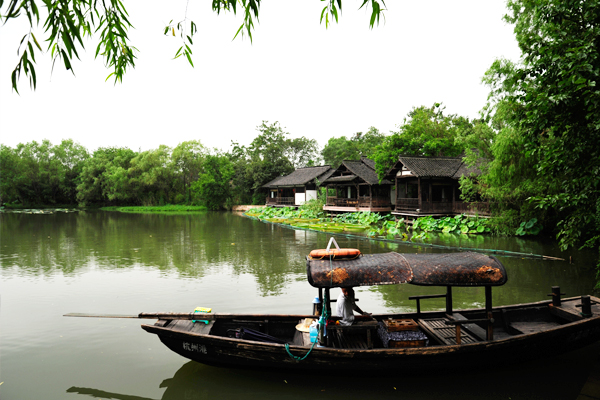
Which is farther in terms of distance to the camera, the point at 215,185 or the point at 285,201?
the point at 215,185

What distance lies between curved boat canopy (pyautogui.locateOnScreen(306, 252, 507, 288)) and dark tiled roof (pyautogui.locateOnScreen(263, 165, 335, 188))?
32597 millimetres

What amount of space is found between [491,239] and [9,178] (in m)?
63.9

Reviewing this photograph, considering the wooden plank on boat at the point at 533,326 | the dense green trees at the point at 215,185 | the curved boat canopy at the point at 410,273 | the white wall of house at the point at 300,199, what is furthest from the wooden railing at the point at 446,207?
the dense green trees at the point at 215,185

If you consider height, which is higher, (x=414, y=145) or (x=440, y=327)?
(x=414, y=145)

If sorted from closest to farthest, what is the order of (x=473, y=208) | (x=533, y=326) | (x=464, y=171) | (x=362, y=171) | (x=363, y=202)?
(x=533, y=326) < (x=473, y=208) < (x=464, y=171) < (x=363, y=202) < (x=362, y=171)

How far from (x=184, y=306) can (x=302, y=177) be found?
3252cm

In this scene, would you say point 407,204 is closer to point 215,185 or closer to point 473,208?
point 473,208

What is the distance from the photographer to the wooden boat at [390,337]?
539 cm

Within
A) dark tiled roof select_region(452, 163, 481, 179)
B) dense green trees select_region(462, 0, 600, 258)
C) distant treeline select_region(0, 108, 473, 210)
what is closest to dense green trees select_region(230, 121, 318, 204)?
distant treeline select_region(0, 108, 473, 210)

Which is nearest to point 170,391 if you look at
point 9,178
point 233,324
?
point 233,324

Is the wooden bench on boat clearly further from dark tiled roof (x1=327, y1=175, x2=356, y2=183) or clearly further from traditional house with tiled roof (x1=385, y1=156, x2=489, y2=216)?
dark tiled roof (x1=327, y1=175, x2=356, y2=183)

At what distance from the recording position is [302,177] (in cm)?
4122

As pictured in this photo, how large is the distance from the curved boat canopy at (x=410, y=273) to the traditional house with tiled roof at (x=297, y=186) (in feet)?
101

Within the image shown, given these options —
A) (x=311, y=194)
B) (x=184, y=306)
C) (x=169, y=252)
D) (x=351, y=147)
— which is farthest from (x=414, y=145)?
(x=351, y=147)
